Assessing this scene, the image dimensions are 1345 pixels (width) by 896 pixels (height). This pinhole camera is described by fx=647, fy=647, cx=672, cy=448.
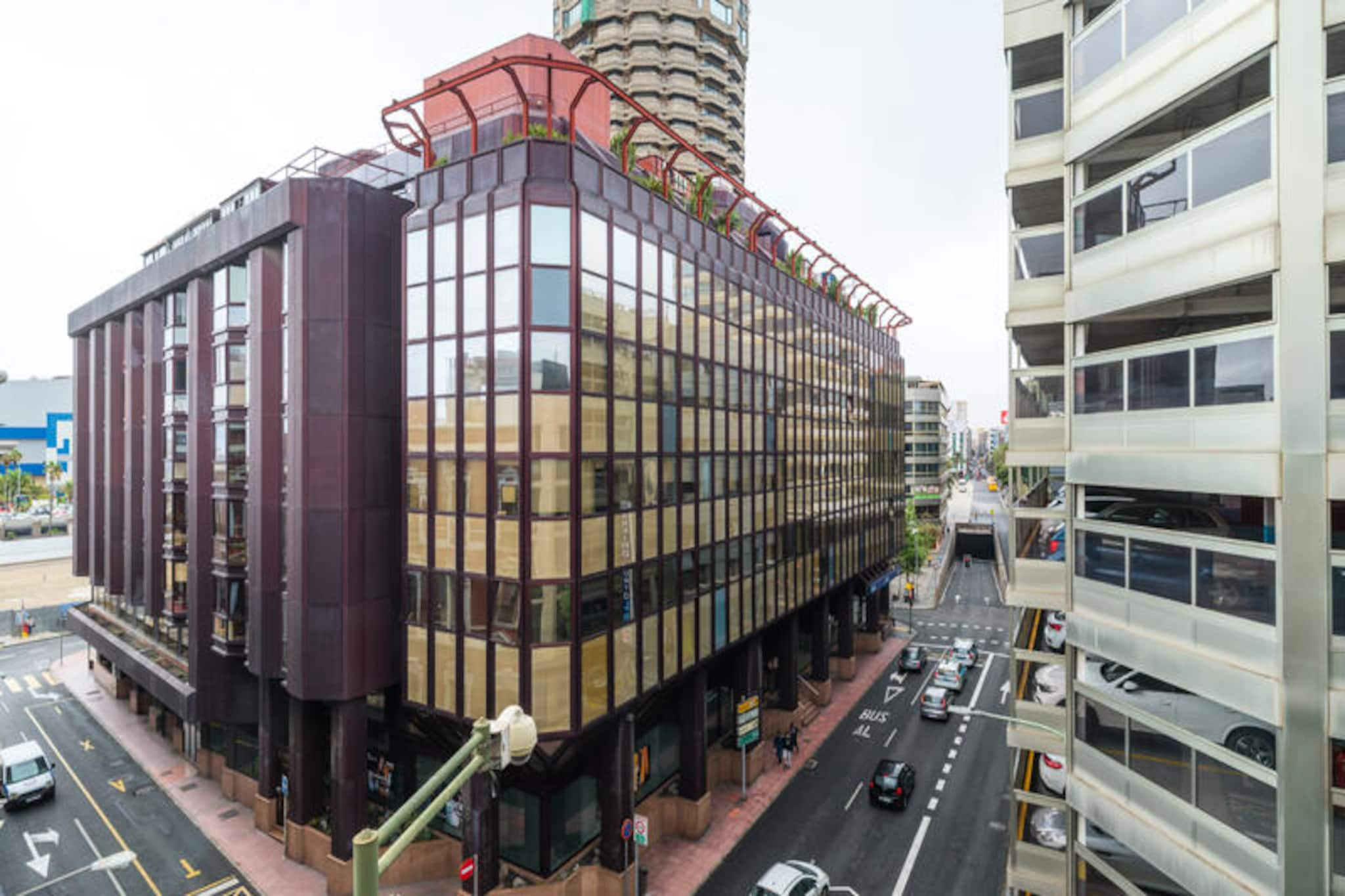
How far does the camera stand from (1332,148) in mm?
10383

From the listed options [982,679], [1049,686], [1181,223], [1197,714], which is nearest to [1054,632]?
[1049,686]

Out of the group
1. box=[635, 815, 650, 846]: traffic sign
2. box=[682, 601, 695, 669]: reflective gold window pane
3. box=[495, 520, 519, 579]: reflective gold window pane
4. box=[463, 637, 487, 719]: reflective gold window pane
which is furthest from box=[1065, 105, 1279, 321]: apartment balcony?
box=[635, 815, 650, 846]: traffic sign

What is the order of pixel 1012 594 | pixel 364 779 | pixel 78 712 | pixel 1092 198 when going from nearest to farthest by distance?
pixel 1092 198
pixel 1012 594
pixel 364 779
pixel 78 712

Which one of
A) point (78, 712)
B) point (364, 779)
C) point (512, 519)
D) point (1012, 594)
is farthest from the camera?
point (78, 712)

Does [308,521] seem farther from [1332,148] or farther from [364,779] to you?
[1332,148]

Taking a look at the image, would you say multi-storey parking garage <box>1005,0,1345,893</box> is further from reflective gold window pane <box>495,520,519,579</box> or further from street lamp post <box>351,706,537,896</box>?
reflective gold window pane <box>495,520,519,579</box>

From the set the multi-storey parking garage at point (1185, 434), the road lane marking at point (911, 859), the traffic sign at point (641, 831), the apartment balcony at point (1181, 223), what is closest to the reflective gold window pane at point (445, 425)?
the traffic sign at point (641, 831)

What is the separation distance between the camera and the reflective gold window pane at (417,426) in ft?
69.8

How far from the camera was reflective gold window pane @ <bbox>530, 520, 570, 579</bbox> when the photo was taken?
63.0ft

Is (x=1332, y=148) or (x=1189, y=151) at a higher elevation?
(x=1189, y=151)

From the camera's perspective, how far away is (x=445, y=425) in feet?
68.4

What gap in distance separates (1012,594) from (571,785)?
1592cm

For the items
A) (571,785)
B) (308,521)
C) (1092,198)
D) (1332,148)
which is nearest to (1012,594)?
(1092,198)

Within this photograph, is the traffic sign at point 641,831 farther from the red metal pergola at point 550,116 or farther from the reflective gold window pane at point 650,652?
the red metal pergola at point 550,116
